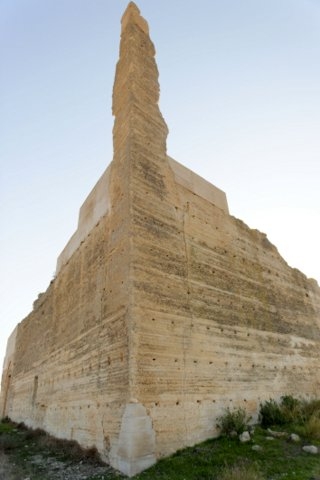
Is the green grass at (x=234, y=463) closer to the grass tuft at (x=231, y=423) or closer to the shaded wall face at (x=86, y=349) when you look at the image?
the grass tuft at (x=231, y=423)

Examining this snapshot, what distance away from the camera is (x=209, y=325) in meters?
7.42

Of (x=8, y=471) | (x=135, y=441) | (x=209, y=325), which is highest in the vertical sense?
(x=209, y=325)

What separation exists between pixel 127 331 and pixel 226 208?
5.71 m

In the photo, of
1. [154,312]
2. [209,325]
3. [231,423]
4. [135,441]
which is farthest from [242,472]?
[209,325]

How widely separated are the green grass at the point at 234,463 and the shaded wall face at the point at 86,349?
89 cm

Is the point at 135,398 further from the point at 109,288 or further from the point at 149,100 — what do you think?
the point at 149,100

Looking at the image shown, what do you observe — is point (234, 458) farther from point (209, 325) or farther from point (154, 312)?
point (154, 312)

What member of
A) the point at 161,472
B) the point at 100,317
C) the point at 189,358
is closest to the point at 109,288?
the point at 100,317

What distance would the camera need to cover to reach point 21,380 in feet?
48.5

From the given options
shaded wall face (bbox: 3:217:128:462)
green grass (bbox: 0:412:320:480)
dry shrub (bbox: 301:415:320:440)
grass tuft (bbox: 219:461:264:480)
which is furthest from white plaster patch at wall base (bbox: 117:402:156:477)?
dry shrub (bbox: 301:415:320:440)

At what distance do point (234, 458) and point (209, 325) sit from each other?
261 centimetres

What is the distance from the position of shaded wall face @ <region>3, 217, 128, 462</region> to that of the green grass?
0.89 metres

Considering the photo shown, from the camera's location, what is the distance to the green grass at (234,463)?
15.4ft

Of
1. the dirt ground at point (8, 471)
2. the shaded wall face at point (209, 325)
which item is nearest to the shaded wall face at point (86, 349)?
the shaded wall face at point (209, 325)
